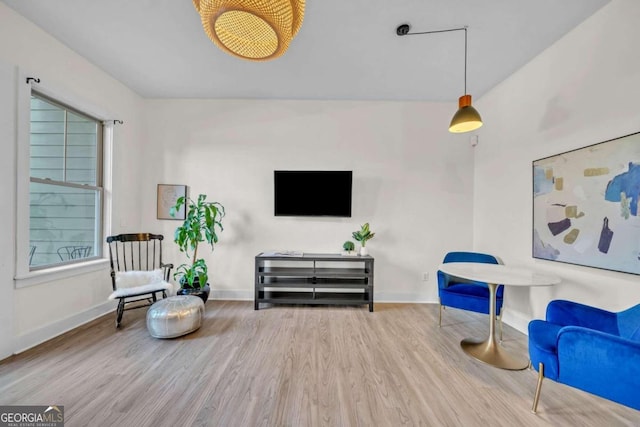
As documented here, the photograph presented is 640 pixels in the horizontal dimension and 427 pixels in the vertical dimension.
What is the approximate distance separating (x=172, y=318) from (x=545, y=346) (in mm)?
2825

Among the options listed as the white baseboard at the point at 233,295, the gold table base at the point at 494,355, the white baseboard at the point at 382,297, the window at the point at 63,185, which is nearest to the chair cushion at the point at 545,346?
the gold table base at the point at 494,355

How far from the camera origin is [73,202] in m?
2.67

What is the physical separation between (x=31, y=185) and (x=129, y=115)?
1414 mm

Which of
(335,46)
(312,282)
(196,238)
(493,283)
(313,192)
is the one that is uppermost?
(335,46)

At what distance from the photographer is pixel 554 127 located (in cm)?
225

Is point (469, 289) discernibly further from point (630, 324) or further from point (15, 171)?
point (15, 171)

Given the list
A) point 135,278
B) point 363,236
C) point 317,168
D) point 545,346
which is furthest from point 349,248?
point 135,278

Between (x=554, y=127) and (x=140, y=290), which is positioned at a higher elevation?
(x=554, y=127)

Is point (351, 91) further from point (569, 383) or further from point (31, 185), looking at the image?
point (31, 185)

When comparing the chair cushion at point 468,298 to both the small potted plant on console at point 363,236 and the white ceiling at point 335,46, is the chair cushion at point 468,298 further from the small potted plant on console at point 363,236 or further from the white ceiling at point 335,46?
the white ceiling at point 335,46

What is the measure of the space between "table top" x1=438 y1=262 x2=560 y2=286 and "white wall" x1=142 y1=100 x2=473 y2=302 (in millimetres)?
1162

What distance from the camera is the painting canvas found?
1683 mm

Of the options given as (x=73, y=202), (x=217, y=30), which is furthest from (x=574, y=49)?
(x=73, y=202)

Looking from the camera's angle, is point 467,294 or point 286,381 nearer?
point 286,381
